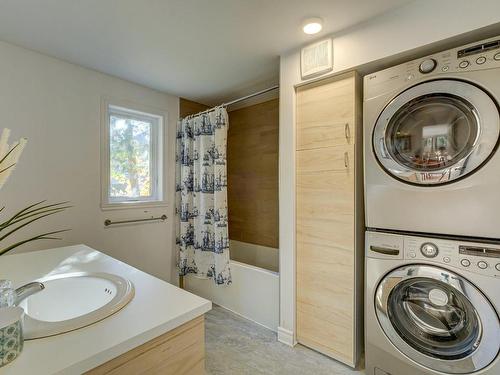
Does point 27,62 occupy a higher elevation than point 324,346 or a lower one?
higher

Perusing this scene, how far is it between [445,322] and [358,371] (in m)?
0.68

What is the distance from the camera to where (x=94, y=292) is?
3.51ft

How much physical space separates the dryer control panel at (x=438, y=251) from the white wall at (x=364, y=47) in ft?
2.00

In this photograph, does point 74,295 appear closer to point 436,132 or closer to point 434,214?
point 434,214

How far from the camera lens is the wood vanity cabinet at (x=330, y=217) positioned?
5.31 ft

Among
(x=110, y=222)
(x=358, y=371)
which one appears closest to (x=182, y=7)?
(x=110, y=222)

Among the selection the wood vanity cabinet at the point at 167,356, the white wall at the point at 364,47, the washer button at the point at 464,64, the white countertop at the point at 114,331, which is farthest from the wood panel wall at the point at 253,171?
the wood vanity cabinet at the point at 167,356

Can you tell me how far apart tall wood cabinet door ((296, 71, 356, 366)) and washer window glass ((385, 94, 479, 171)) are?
0.89 ft

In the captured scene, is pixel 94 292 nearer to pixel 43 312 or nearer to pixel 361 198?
pixel 43 312

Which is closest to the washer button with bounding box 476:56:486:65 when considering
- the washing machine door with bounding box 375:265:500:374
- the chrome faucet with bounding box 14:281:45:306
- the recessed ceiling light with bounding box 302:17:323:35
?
the recessed ceiling light with bounding box 302:17:323:35

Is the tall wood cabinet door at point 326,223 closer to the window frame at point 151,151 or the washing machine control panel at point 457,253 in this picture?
the washing machine control panel at point 457,253

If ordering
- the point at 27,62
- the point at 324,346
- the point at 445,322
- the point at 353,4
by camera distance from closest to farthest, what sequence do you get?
the point at 445,322 < the point at 353,4 < the point at 324,346 < the point at 27,62

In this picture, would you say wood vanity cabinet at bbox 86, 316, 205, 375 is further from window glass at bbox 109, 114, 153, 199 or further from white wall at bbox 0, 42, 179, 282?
window glass at bbox 109, 114, 153, 199

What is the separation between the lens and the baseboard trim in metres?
1.87
